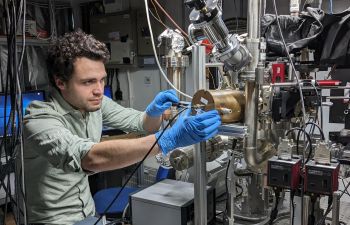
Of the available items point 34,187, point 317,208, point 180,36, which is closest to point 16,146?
point 34,187

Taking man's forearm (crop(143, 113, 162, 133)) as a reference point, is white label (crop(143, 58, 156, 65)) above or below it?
above

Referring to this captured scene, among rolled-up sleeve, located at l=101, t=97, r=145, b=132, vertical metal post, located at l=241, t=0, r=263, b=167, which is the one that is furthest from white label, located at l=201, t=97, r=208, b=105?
rolled-up sleeve, located at l=101, t=97, r=145, b=132

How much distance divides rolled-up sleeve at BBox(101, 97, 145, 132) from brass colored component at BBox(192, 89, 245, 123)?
680 millimetres

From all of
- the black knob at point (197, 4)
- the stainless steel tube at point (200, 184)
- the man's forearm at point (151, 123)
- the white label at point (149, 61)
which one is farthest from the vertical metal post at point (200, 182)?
the white label at point (149, 61)

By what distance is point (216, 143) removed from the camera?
1324 millimetres

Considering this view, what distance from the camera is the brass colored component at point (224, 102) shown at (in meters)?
1.12

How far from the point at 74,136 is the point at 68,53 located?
0.38 metres

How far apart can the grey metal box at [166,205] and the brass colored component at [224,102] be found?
404 mm

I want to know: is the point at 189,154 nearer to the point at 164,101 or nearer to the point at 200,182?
the point at 200,182

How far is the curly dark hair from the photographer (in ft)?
4.52

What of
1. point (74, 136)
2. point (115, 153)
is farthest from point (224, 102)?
point (74, 136)

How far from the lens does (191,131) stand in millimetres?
1091

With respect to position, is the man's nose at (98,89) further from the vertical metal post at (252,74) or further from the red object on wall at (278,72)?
the red object on wall at (278,72)

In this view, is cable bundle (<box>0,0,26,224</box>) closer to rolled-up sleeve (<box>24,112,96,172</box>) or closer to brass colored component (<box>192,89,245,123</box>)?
rolled-up sleeve (<box>24,112,96,172</box>)
